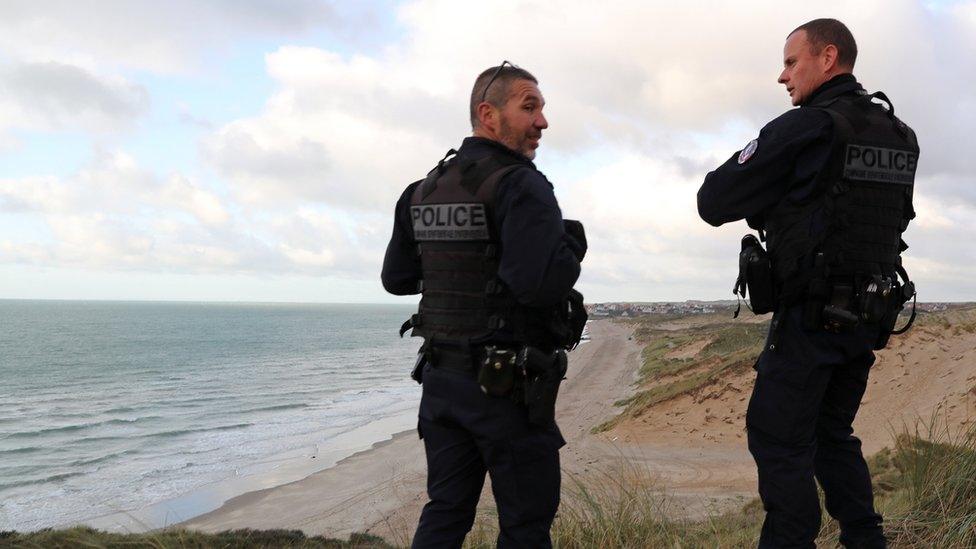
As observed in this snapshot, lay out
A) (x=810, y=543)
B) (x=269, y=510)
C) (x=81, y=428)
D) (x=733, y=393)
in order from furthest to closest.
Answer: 1. (x=81, y=428)
2. (x=733, y=393)
3. (x=269, y=510)
4. (x=810, y=543)

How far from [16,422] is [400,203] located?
32.3 metres

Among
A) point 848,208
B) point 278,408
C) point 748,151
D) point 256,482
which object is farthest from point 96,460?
point 848,208

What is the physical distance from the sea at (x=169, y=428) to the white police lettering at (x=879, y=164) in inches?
172

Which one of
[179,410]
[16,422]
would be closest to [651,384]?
[179,410]

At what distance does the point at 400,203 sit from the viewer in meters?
2.97

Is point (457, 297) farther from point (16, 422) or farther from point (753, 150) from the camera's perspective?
point (16, 422)

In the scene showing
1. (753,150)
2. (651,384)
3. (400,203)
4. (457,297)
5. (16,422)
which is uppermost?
(753,150)

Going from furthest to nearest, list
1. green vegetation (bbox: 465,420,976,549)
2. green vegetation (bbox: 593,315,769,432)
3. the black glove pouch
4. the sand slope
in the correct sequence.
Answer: green vegetation (bbox: 593,315,769,432) < the sand slope < green vegetation (bbox: 465,420,976,549) < the black glove pouch

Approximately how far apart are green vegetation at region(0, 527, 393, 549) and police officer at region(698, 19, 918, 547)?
313 centimetres

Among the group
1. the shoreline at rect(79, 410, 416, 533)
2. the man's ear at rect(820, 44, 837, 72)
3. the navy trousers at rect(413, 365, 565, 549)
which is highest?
the man's ear at rect(820, 44, 837, 72)

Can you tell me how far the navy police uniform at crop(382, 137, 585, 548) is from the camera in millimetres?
2395

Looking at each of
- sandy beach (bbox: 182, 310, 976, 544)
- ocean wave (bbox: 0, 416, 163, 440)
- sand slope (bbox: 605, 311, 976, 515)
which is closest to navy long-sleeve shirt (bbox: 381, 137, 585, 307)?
sandy beach (bbox: 182, 310, 976, 544)

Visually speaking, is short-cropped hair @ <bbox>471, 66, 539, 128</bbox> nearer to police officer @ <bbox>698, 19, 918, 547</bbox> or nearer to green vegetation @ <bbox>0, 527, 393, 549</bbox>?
police officer @ <bbox>698, 19, 918, 547</bbox>

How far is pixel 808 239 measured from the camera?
9.16 feet
